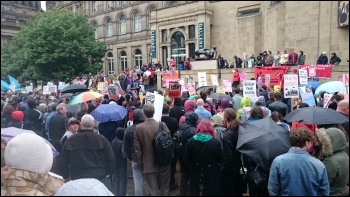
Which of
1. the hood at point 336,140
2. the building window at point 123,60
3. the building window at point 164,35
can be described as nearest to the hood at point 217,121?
the hood at point 336,140

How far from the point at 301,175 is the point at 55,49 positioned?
31.8 meters

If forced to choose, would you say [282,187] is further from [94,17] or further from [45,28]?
[94,17]

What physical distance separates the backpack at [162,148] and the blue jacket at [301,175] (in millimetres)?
1960

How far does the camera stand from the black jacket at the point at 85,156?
4395 millimetres

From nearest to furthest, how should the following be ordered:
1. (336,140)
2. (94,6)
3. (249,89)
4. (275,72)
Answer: (336,140), (249,89), (275,72), (94,6)

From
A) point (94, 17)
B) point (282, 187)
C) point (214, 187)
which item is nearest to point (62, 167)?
point (214, 187)

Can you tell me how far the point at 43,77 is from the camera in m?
33.3

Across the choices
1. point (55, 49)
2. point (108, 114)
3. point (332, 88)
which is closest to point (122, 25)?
point (55, 49)

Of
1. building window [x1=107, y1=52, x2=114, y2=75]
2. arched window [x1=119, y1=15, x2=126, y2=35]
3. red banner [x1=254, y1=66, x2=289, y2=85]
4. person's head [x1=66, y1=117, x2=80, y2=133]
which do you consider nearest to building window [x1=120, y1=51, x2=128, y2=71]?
building window [x1=107, y1=52, x2=114, y2=75]

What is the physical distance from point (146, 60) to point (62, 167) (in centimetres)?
3746

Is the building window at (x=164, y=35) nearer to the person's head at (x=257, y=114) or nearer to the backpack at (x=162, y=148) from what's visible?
the person's head at (x=257, y=114)

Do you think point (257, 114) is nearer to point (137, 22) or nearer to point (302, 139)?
point (302, 139)

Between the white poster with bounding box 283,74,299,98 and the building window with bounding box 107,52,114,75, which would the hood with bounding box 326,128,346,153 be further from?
the building window with bounding box 107,52,114,75

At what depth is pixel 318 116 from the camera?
5.32m
